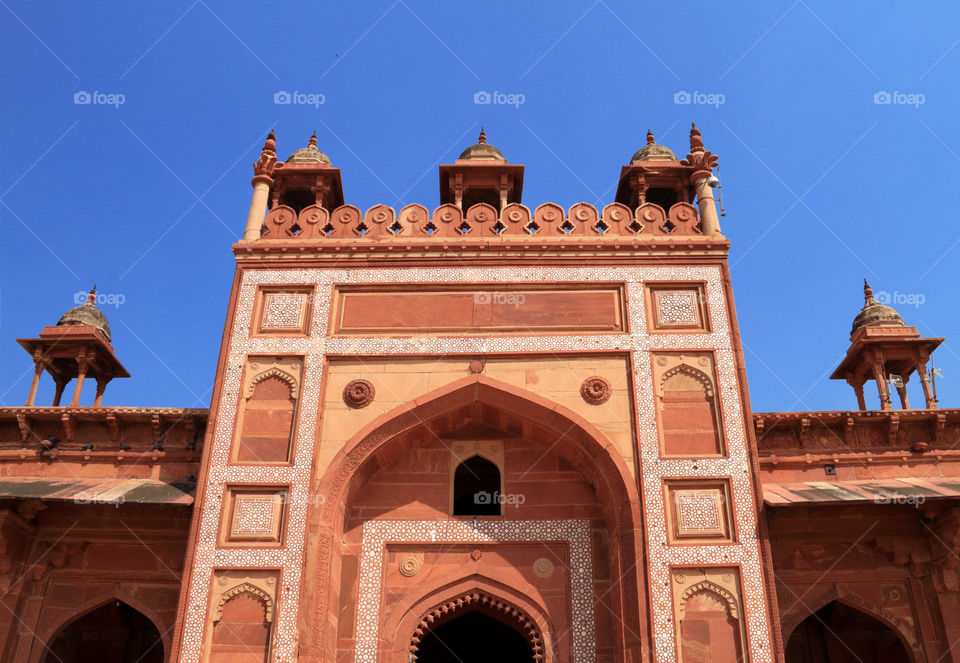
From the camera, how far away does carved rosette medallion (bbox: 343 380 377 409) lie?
977 centimetres

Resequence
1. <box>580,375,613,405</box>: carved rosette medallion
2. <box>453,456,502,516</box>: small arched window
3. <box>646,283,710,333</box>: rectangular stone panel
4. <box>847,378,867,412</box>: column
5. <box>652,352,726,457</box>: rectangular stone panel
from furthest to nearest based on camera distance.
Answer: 1. <box>847,378,867,412</box>: column
2. <box>453,456,502,516</box>: small arched window
3. <box>646,283,710,333</box>: rectangular stone panel
4. <box>580,375,613,405</box>: carved rosette medallion
5. <box>652,352,726,457</box>: rectangular stone panel

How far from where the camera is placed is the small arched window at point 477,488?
34.2ft

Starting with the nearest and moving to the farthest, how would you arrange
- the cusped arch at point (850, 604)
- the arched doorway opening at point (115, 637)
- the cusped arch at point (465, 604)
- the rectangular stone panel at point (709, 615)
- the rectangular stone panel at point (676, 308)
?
1. the rectangular stone panel at point (709, 615)
2. the cusped arch at point (465, 604)
3. the cusped arch at point (850, 604)
4. the rectangular stone panel at point (676, 308)
5. the arched doorway opening at point (115, 637)

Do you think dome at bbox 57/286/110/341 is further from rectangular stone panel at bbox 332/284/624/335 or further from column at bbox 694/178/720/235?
column at bbox 694/178/720/235

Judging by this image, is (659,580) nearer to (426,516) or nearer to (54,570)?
(426,516)

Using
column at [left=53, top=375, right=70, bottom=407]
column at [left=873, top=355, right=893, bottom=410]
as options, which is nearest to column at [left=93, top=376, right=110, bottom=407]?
column at [left=53, top=375, right=70, bottom=407]

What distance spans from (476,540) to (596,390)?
230 centimetres

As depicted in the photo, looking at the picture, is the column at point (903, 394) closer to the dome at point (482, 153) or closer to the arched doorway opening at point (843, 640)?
the arched doorway opening at point (843, 640)

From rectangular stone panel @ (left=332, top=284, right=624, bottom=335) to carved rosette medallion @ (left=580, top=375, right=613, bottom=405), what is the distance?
74cm

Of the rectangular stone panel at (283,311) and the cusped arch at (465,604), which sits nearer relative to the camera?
the cusped arch at (465,604)

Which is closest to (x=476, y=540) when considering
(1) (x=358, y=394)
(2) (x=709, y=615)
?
(1) (x=358, y=394)

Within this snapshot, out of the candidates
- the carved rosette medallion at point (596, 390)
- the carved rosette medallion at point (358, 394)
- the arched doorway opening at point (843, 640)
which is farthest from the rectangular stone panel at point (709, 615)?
the carved rosette medallion at point (358, 394)

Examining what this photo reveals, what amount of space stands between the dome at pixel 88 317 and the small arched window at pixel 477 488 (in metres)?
6.73

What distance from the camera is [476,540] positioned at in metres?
9.72
